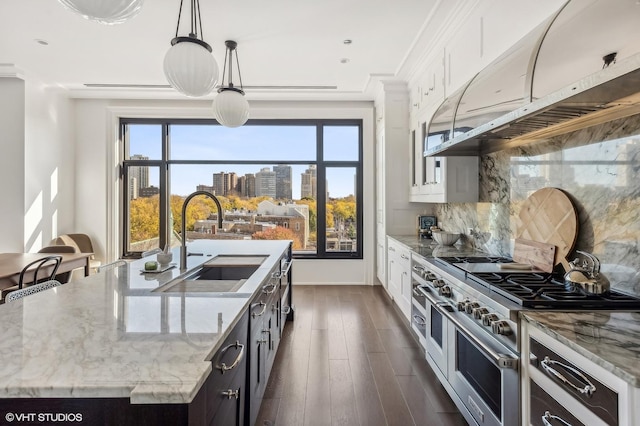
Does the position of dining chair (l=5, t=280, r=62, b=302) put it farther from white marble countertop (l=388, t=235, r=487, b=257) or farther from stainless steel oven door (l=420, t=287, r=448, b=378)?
white marble countertop (l=388, t=235, r=487, b=257)

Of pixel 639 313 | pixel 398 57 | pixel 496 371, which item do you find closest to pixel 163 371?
pixel 496 371

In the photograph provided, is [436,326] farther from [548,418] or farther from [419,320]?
[548,418]

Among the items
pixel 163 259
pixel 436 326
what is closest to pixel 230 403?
pixel 163 259

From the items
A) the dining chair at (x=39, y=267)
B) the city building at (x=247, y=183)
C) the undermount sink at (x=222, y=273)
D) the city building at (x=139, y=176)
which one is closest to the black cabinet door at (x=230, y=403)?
the undermount sink at (x=222, y=273)

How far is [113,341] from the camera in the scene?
37.2 inches

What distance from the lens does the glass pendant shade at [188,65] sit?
2.06m

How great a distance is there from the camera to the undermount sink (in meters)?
1.84

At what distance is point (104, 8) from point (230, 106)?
1.47 metres

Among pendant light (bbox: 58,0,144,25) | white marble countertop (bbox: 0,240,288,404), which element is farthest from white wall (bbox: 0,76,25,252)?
pendant light (bbox: 58,0,144,25)

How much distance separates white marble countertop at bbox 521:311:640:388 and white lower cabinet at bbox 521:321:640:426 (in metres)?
0.04

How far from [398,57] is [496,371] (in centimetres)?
360

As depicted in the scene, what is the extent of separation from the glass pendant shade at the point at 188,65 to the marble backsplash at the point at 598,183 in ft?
7.34

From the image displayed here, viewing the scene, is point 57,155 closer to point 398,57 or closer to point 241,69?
point 241,69

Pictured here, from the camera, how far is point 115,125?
539 cm
